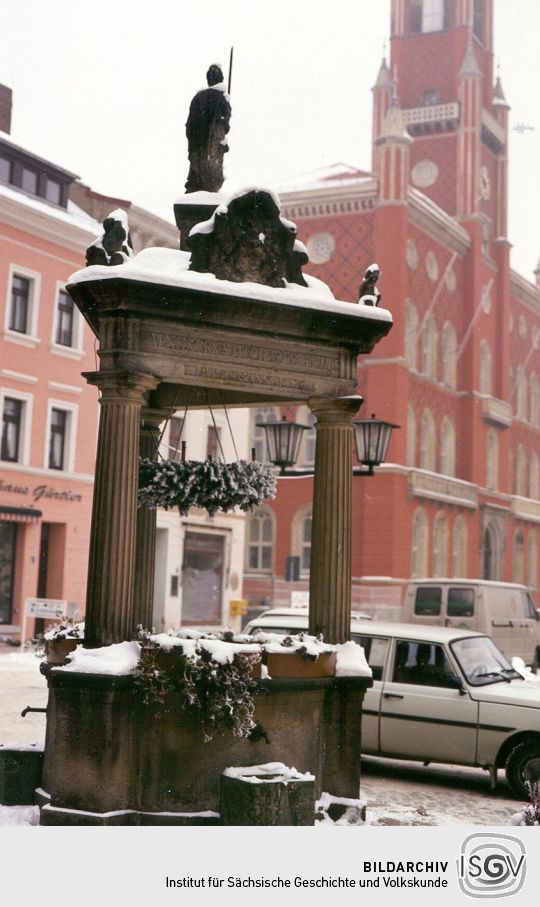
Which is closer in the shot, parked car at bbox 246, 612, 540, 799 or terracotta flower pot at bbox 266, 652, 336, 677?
terracotta flower pot at bbox 266, 652, 336, 677

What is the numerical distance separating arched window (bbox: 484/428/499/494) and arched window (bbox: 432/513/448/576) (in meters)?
5.13

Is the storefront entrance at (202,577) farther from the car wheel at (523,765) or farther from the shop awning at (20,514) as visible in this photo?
the car wheel at (523,765)

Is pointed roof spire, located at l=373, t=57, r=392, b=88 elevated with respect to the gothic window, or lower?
elevated

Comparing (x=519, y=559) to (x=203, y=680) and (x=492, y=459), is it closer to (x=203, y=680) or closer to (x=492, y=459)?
(x=492, y=459)

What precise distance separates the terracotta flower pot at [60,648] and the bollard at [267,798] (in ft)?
4.73

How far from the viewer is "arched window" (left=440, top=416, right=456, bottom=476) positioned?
4066 centimetres

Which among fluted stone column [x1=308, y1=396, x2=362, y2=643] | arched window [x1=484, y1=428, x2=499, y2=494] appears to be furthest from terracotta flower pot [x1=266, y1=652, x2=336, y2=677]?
arched window [x1=484, y1=428, x2=499, y2=494]

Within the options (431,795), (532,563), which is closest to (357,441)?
(431,795)

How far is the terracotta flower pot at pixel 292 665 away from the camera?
7.09 metres

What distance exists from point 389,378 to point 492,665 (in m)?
25.5

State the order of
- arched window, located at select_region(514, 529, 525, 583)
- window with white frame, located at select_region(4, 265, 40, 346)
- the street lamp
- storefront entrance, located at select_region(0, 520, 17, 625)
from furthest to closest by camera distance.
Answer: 1. arched window, located at select_region(514, 529, 525, 583)
2. window with white frame, located at select_region(4, 265, 40, 346)
3. storefront entrance, located at select_region(0, 520, 17, 625)
4. the street lamp

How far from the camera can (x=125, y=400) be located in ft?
22.9

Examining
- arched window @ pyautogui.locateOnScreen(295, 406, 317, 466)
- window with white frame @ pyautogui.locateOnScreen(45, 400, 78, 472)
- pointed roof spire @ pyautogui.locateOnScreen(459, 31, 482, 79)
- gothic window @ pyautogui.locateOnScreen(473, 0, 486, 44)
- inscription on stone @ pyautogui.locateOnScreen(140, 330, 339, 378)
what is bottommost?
inscription on stone @ pyautogui.locateOnScreen(140, 330, 339, 378)

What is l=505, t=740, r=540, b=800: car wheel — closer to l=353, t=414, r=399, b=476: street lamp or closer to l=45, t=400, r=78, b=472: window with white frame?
l=353, t=414, r=399, b=476: street lamp
